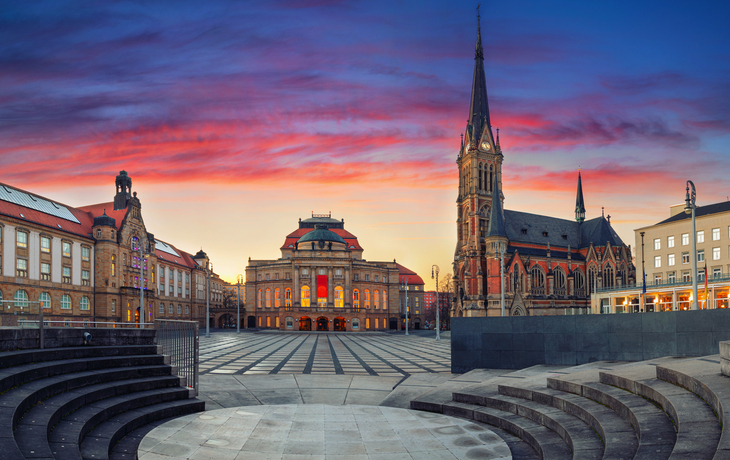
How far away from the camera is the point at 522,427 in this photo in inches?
393

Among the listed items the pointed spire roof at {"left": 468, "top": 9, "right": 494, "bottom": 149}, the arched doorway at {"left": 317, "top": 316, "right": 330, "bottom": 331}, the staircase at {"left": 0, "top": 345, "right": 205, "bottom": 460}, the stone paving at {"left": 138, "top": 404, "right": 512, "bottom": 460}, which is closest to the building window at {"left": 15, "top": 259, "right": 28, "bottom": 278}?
the arched doorway at {"left": 317, "top": 316, "right": 330, "bottom": 331}

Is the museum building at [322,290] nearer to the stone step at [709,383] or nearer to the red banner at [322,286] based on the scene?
the red banner at [322,286]

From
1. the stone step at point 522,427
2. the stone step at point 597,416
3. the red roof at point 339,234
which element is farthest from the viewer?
the red roof at point 339,234

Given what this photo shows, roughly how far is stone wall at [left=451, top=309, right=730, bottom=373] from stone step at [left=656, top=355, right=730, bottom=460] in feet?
11.8

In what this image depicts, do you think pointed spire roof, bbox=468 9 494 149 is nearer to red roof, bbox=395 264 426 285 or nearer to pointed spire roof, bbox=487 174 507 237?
pointed spire roof, bbox=487 174 507 237

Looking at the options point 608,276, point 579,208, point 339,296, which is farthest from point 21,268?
point 579,208

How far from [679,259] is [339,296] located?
215ft

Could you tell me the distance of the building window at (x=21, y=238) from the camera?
199 ft

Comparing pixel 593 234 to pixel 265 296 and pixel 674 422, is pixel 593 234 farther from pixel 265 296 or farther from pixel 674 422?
pixel 674 422

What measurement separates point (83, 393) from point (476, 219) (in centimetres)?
9722

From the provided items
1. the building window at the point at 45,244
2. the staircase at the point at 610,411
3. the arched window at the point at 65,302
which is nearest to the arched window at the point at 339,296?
the arched window at the point at 65,302

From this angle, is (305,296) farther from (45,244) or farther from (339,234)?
(45,244)

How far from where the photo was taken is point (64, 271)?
2724 inches

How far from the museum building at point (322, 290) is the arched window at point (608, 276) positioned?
41.8 metres
